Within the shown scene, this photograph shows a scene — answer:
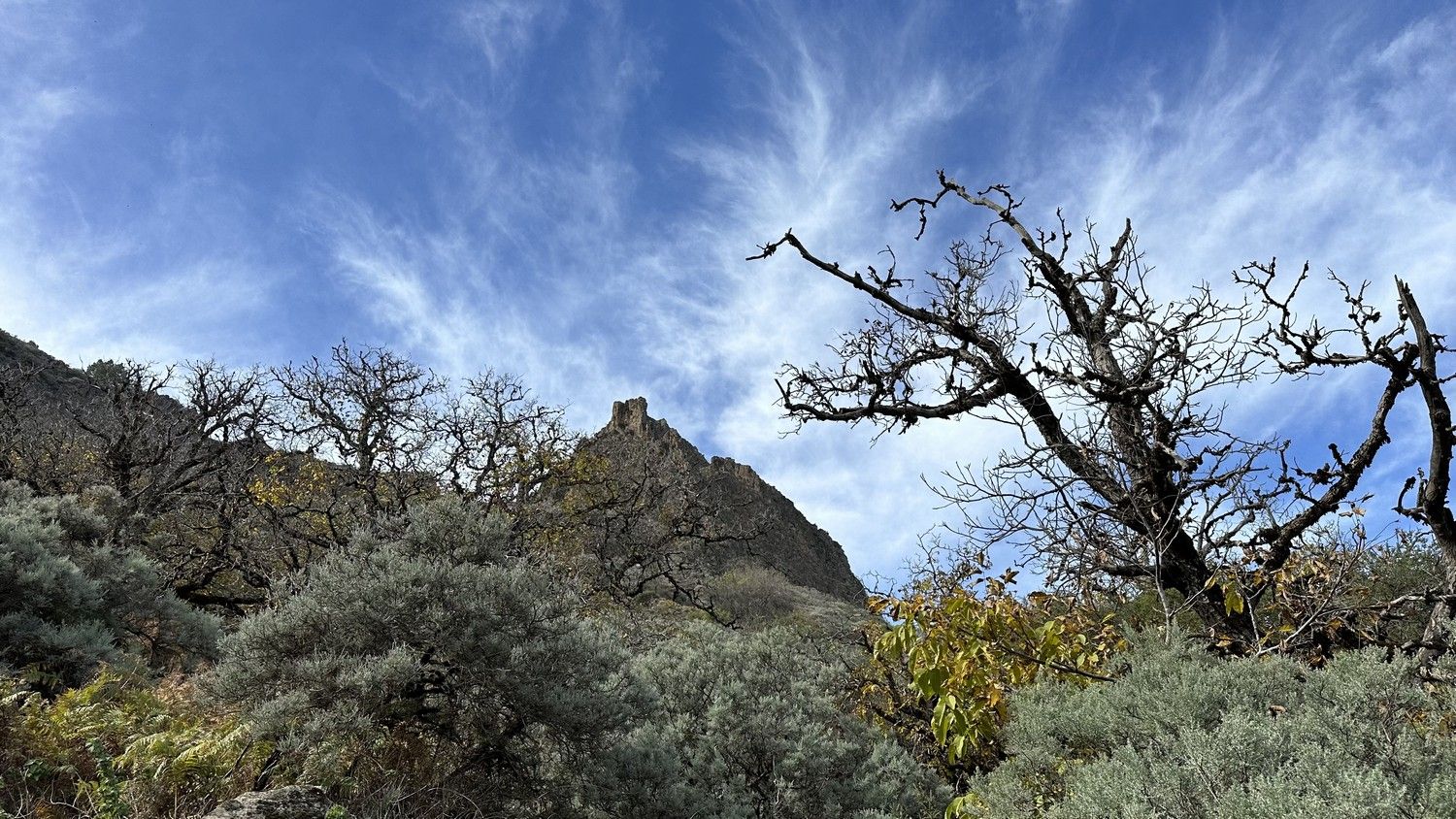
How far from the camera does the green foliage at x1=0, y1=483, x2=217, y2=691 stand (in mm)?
6496

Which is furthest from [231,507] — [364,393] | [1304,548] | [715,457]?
[715,457]

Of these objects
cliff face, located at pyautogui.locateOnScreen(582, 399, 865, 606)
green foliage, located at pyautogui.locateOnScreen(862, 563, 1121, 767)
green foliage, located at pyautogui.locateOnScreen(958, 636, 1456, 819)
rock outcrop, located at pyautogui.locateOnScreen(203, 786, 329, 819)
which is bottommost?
rock outcrop, located at pyautogui.locateOnScreen(203, 786, 329, 819)

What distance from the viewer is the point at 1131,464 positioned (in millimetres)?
5082

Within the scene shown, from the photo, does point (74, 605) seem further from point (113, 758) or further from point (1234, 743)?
point (1234, 743)

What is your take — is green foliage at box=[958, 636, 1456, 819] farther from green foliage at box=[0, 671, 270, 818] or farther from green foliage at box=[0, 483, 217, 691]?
green foliage at box=[0, 483, 217, 691]

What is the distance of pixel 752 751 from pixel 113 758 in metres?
4.73

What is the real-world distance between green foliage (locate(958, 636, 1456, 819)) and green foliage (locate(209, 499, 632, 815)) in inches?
120

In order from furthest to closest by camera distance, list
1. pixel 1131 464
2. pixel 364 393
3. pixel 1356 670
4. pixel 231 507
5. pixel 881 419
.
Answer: pixel 364 393 < pixel 231 507 < pixel 881 419 < pixel 1131 464 < pixel 1356 670

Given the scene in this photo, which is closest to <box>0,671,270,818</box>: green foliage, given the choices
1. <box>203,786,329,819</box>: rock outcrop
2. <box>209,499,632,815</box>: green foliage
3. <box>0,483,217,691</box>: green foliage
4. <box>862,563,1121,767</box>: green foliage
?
<box>209,499,632,815</box>: green foliage

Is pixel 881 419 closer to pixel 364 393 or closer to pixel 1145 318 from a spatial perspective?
pixel 1145 318

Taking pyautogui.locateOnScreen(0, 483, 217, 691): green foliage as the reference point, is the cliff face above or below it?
above

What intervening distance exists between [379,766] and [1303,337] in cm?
686

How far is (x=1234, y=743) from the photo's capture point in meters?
2.66

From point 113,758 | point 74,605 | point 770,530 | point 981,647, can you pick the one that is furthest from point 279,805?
point 770,530
